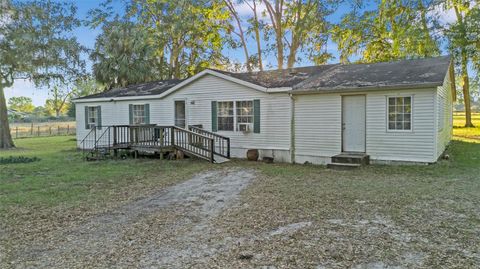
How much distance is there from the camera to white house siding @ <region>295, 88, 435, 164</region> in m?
9.98

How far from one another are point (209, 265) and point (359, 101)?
8.54m

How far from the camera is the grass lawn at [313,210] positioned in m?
4.10

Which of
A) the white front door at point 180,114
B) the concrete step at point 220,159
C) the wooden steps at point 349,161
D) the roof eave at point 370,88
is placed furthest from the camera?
the white front door at point 180,114

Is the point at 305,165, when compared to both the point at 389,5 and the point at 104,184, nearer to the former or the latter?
the point at 104,184

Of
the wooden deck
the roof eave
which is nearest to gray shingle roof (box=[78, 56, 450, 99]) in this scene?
the roof eave

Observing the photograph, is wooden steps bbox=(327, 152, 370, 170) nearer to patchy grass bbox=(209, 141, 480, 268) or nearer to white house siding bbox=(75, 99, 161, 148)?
patchy grass bbox=(209, 141, 480, 268)

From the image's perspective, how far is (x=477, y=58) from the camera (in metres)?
21.4

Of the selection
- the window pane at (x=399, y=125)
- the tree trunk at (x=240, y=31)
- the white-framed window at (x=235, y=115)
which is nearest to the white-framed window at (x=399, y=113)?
the window pane at (x=399, y=125)

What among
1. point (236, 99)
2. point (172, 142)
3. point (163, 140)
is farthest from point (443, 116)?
point (163, 140)

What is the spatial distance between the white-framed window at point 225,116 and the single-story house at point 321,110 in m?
0.04

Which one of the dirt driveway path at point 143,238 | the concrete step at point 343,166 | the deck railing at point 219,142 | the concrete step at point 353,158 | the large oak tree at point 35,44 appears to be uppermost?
the large oak tree at point 35,44

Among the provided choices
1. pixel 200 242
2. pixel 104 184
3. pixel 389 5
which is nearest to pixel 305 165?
pixel 104 184

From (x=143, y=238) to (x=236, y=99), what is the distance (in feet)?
28.5

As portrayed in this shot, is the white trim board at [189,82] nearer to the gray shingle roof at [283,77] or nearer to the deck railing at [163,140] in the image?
the gray shingle roof at [283,77]
